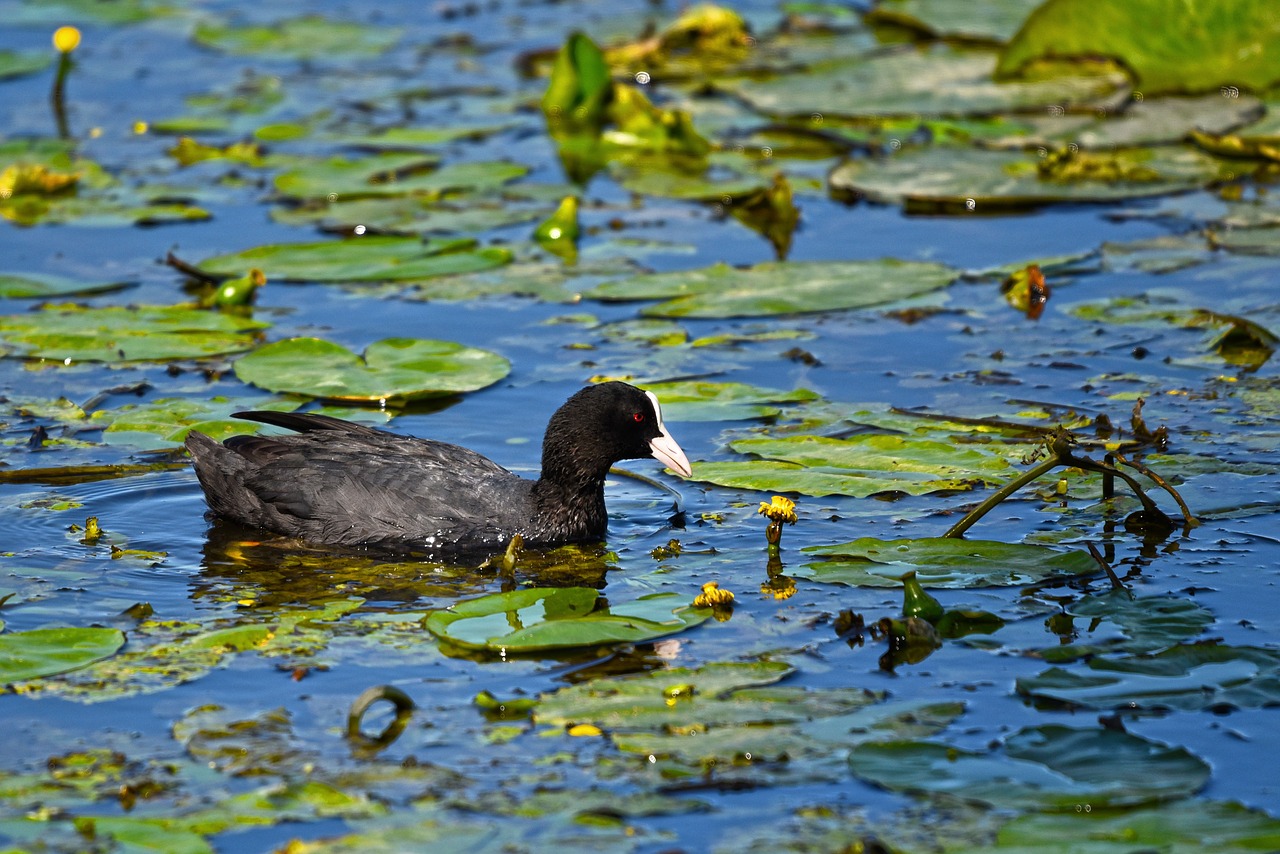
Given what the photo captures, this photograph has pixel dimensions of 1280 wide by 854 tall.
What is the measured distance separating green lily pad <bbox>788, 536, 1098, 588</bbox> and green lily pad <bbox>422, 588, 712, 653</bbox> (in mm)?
704

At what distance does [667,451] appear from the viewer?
781cm

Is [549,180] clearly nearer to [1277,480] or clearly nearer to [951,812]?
[1277,480]

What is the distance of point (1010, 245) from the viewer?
11781mm

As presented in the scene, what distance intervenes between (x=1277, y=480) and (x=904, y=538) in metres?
1.85

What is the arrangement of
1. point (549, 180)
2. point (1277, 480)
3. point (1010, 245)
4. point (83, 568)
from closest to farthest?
point (83, 568)
point (1277, 480)
point (1010, 245)
point (549, 180)

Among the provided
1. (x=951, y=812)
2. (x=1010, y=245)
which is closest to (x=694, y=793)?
(x=951, y=812)

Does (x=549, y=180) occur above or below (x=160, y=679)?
above

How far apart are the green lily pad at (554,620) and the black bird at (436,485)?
2.92 feet

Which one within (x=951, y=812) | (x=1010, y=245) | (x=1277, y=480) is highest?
(x=1010, y=245)

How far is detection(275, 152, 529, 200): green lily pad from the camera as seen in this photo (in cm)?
1263

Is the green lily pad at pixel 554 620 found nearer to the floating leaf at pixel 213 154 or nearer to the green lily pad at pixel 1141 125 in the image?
the green lily pad at pixel 1141 125

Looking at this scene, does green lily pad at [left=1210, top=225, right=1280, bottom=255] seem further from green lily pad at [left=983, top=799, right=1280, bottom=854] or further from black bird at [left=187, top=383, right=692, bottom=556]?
green lily pad at [left=983, top=799, right=1280, bottom=854]

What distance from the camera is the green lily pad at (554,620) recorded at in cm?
633

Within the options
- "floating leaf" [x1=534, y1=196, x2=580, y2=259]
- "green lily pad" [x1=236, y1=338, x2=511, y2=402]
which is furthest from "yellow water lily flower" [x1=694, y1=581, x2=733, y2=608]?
"floating leaf" [x1=534, y1=196, x2=580, y2=259]
